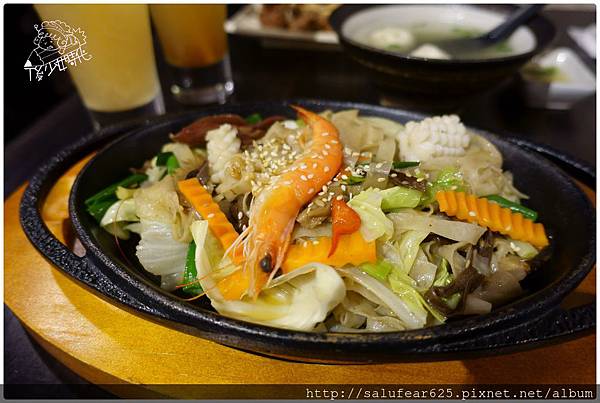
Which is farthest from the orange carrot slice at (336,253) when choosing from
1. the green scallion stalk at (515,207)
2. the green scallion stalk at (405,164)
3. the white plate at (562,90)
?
the white plate at (562,90)

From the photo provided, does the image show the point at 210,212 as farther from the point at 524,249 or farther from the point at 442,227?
the point at 524,249

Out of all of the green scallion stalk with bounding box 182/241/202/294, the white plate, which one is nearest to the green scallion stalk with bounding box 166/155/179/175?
the green scallion stalk with bounding box 182/241/202/294

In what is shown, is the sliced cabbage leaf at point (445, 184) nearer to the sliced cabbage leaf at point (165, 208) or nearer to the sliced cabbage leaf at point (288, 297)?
the sliced cabbage leaf at point (288, 297)

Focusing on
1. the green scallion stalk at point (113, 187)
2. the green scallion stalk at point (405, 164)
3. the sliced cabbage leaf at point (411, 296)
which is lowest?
the sliced cabbage leaf at point (411, 296)

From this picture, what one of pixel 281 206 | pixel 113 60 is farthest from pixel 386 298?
pixel 113 60

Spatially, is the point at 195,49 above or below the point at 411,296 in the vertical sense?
above
